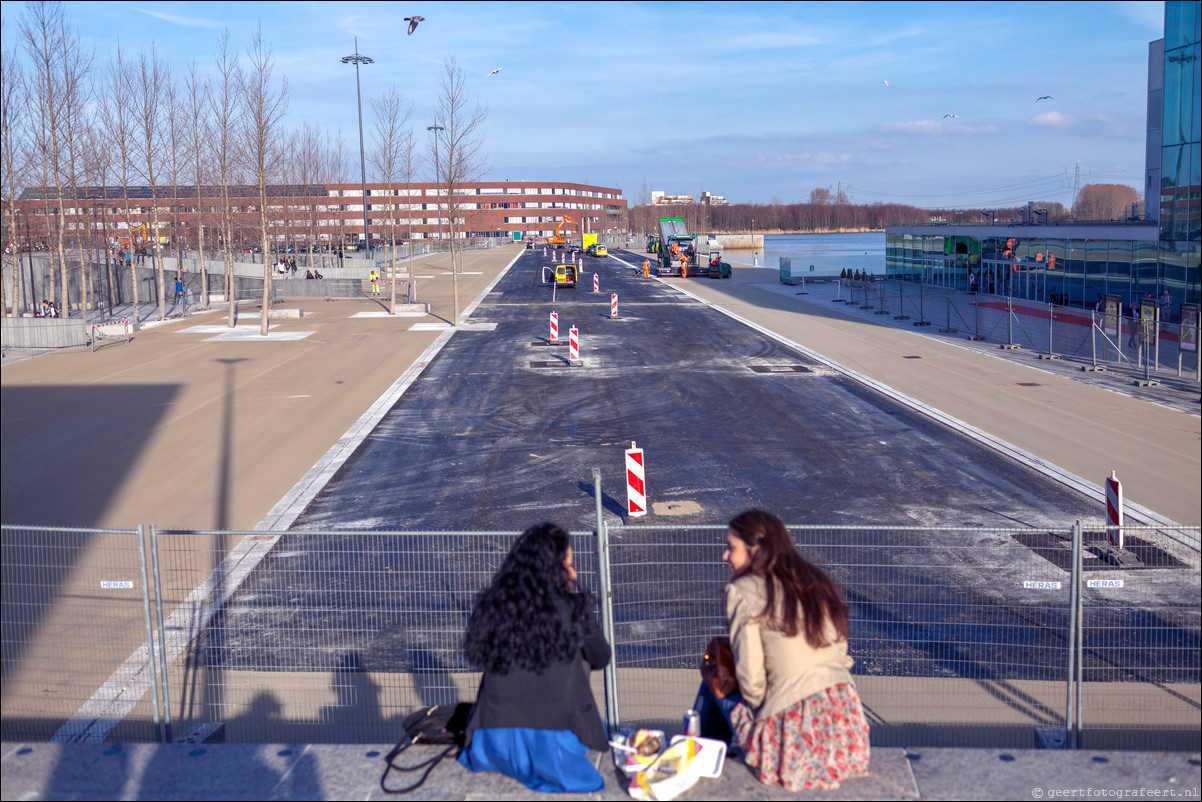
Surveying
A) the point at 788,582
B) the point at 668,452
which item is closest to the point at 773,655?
the point at 788,582

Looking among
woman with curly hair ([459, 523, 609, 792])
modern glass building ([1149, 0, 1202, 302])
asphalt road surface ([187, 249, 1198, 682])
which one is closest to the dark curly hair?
woman with curly hair ([459, 523, 609, 792])

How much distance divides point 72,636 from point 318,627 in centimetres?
225

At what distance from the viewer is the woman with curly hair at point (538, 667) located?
16.0 feet

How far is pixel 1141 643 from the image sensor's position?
911 cm

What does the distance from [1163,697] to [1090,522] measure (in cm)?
508

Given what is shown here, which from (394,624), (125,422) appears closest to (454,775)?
(394,624)

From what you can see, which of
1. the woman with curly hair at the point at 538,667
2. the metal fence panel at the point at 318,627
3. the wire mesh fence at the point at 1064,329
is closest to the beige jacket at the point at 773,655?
the woman with curly hair at the point at 538,667

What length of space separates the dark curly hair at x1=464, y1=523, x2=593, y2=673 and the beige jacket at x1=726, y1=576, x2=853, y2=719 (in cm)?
81

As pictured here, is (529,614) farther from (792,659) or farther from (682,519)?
(682,519)

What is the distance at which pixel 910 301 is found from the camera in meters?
45.5

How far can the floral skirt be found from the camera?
490cm

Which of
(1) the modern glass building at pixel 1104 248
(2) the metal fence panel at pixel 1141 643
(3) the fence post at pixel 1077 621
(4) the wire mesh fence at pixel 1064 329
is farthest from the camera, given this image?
(1) the modern glass building at pixel 1104 248

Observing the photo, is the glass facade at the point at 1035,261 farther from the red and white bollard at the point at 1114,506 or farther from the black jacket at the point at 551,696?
the black jacket at the point at 551,696

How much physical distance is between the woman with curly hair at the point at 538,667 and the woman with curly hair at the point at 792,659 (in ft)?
2.61
